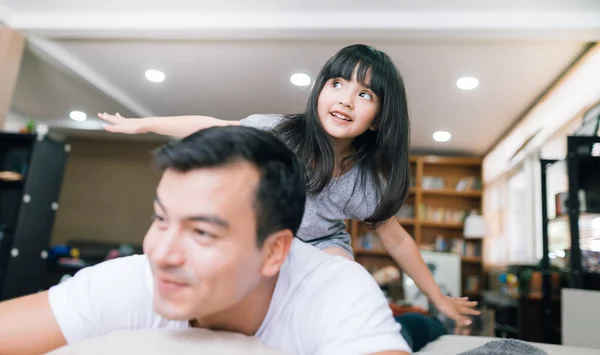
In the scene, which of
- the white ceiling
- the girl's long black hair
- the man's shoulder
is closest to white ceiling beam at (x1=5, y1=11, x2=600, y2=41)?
the white ceiling

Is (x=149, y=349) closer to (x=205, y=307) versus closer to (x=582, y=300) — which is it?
(x=205, y=307)

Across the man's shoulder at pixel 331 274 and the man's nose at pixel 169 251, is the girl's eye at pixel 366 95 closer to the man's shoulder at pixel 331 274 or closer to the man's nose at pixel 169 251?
the man's shoulder at pixel 331 274

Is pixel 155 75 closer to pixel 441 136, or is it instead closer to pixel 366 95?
pixel 441 136

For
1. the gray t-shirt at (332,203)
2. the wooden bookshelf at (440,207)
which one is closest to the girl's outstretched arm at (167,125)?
the gray t-shirt at (332,203)

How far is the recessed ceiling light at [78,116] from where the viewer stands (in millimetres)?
6113

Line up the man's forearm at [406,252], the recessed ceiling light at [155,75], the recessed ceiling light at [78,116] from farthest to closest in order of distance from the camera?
the recessed ceiling light at [78,116]
the recessed ceiling light at [155,75]
the man's forearm at [406,252]

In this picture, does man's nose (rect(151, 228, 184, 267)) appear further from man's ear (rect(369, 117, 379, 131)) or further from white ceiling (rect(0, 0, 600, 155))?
white ceiling (rect(0, 0, 600, 155))

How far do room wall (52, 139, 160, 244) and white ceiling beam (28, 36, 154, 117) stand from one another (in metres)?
1.92

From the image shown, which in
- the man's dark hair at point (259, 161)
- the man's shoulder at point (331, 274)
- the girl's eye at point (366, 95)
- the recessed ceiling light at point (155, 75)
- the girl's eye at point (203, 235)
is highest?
the recessed ceiling light at point (155, 75)

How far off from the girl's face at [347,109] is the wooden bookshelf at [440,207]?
506 centimetres

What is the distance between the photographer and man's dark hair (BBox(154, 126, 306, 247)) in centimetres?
70

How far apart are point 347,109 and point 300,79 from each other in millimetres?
2954

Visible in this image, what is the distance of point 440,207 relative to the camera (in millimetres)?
6621

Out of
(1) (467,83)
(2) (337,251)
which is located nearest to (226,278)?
(2) (337,251)
